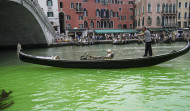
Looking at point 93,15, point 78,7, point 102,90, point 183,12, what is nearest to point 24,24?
point 102,90

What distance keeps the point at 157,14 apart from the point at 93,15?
10937 mm

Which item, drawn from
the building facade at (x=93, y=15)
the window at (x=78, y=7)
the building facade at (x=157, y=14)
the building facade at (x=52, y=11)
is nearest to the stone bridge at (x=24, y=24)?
the building facade at (x=52, y=11)

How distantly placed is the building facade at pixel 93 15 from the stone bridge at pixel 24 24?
9836mm

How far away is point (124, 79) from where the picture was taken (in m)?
5.45

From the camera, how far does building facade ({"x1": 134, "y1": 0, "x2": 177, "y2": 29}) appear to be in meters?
30.7

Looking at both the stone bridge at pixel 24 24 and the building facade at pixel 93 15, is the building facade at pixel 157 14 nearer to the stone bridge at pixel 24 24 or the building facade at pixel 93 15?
the building facade at pixel 93 15

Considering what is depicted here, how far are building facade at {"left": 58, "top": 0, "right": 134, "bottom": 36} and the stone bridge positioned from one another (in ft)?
32.3

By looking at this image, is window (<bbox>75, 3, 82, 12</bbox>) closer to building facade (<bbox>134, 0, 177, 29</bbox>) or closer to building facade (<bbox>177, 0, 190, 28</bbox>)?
building facade (<bbox>134, 0, 177, 29</bbox>)

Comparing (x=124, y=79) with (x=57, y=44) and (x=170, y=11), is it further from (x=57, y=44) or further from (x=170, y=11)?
(x=170, y=11)

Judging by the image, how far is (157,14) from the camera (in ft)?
102

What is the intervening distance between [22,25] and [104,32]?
56.8 feet

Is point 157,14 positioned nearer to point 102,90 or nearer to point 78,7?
point 78,7

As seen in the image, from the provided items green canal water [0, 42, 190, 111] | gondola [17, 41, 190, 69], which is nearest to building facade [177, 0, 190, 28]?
gondola [17, 41, 190, 69]

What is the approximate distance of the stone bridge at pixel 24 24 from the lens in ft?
39.7
